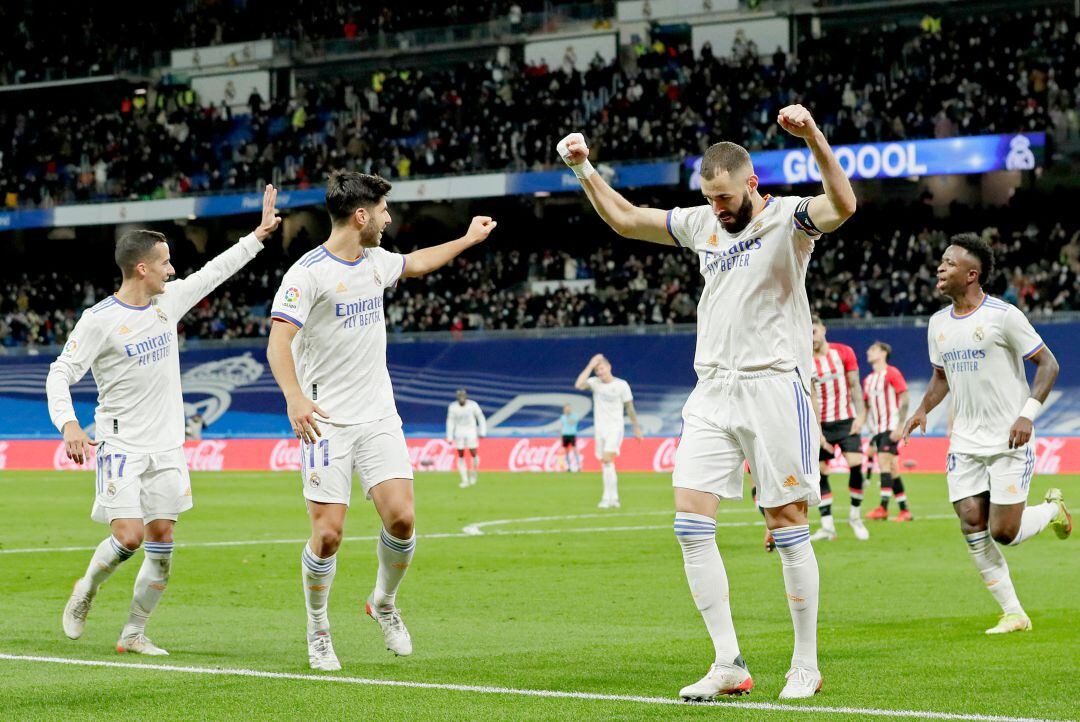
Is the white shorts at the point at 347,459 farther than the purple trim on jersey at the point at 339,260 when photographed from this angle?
No

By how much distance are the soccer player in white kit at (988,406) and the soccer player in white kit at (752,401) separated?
2903 millimetres

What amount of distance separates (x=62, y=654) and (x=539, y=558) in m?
7.48

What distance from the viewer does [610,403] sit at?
84.7 feet

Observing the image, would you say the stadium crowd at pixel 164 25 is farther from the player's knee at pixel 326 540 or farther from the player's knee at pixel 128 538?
the player's knee at pixel 326 540

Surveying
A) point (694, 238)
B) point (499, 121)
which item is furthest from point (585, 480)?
point (694, 238)

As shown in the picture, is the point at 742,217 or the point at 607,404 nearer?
the point at 742,217

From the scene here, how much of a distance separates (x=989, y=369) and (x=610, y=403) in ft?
52.2

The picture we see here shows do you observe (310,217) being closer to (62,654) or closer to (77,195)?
(77,195)

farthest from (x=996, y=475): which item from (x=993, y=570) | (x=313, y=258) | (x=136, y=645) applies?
(x=136, y=645)

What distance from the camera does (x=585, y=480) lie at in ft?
107

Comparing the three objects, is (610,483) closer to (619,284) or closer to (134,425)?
(134,425)

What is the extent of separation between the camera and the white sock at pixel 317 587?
8.43 metres

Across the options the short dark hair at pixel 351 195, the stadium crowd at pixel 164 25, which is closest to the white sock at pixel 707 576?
the short dark hair at pixel 351 195

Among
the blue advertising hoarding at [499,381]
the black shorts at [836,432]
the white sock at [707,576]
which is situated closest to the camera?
the white sock at [707,576]
